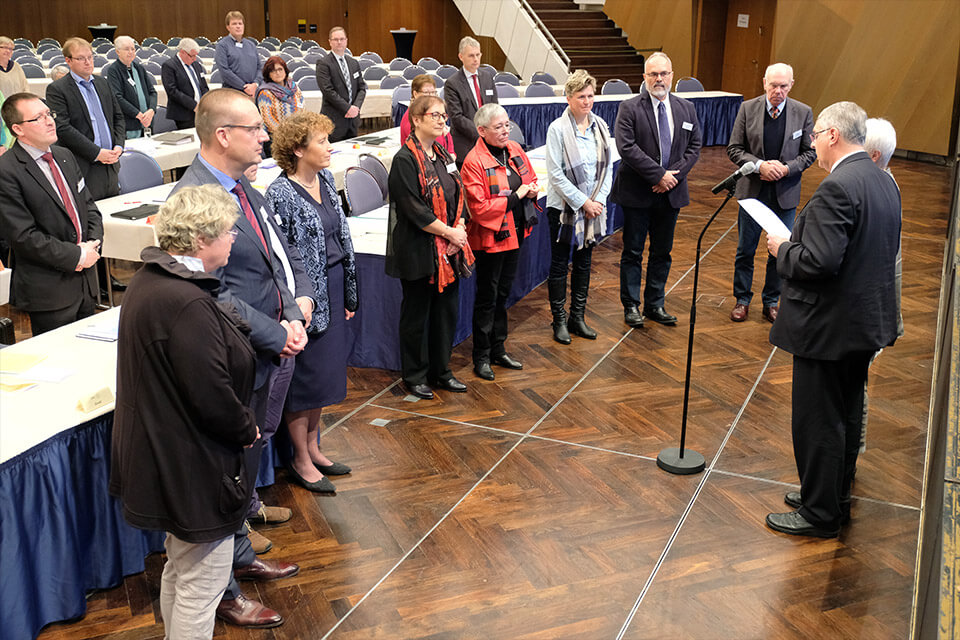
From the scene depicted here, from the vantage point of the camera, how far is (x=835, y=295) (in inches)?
133

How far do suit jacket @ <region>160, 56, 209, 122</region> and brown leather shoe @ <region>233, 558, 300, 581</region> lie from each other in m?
6.82

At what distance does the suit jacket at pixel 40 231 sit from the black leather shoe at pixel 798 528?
3364 mm

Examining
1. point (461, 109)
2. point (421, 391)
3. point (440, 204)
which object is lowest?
point (421, 391)

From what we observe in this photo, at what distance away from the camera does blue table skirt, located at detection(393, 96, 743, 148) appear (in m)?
11.8

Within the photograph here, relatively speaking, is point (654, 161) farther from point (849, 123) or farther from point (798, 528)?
point (798, 528)

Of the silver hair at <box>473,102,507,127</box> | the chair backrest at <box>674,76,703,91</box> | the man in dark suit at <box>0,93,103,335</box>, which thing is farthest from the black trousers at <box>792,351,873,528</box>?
the chair backrest at <box>674,76,703,91</box>

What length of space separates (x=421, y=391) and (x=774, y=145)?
290cm

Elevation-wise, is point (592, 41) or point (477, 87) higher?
point (592, 41)

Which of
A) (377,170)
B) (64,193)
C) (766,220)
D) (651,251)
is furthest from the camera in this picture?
(377,170)

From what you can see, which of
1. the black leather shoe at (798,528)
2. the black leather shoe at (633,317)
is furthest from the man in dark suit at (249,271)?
the black leather shoe at (633,317)

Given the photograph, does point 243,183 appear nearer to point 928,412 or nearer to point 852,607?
point 852,607

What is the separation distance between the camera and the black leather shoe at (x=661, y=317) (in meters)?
6.06

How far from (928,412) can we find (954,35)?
9319mm

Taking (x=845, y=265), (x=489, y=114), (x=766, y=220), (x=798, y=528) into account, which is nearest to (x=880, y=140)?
(x=766, y=220)
